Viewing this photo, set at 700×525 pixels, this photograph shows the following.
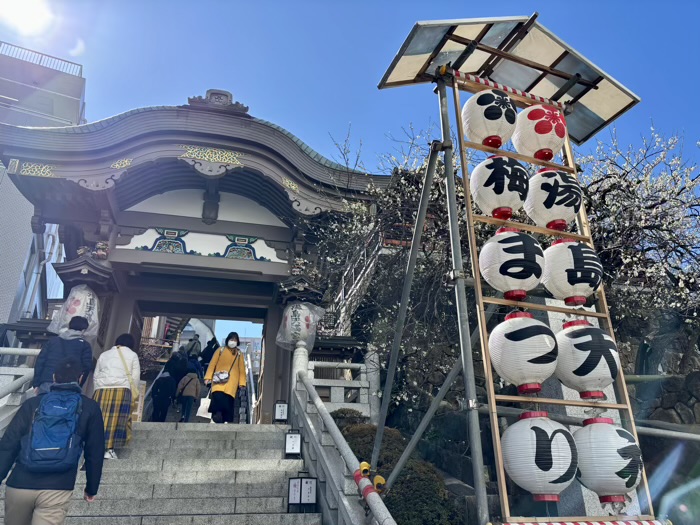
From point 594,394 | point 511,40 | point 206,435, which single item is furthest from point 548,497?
point 206,435

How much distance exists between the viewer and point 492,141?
4504 millimetres

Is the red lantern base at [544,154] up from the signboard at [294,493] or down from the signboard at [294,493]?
up

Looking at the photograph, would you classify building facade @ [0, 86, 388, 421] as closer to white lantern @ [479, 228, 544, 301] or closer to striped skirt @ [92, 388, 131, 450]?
striped skirt @ [92, 388, 131, 450]

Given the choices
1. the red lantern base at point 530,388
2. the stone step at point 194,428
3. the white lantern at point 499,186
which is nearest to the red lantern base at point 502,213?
the white lantern at point 499,186

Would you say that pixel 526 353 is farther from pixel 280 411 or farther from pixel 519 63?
pixel 280 411

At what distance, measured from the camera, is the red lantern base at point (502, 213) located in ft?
13.8

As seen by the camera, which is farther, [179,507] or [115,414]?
[115,414]

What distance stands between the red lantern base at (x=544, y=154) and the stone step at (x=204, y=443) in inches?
198

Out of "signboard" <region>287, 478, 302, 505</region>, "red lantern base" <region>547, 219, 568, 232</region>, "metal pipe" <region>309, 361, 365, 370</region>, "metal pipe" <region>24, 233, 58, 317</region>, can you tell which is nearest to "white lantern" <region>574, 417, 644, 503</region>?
"red lantern base" <region>547, 219, 568, 232</region>

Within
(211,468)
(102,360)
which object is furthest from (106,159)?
(211,468)

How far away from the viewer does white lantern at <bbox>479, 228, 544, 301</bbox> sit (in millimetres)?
3807

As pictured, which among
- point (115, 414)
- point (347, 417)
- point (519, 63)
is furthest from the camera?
point (347, 417)

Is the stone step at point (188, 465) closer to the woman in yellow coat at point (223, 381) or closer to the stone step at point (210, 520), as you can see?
the stone step at point (210, 520)

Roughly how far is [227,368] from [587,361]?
610cm
